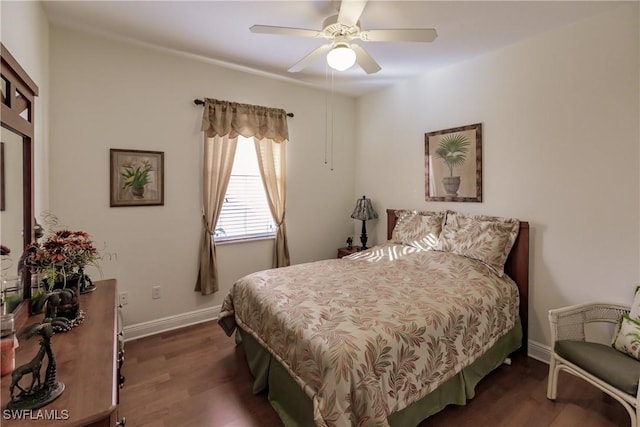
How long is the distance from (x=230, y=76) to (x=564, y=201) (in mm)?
3346

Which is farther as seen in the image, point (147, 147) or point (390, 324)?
point (147, 147)

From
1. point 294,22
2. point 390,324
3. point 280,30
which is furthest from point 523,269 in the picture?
point 294,22

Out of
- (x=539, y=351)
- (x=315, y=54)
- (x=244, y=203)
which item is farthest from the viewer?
(x=244, y=203)

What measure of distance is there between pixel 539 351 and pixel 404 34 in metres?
2.72

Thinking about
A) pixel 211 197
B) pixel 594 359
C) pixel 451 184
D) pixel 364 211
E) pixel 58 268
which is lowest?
pixel 594 359

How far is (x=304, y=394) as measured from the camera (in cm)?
160

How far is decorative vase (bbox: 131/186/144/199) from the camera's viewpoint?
278 centimetres

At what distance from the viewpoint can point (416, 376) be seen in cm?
161

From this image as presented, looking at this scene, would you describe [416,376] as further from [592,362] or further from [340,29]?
[340,29]

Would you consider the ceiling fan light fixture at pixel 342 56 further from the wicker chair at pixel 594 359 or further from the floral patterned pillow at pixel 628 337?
the floral patterned pillow at pixel 628 337

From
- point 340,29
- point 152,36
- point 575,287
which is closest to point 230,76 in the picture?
point 152,36

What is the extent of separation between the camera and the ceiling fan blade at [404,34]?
72.3 inches

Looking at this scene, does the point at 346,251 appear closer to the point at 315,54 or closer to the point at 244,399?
the point at 244,399

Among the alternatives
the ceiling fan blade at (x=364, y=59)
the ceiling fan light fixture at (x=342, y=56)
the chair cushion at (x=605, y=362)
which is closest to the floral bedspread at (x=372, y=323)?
the chair cushion at (x=605, y=362)
